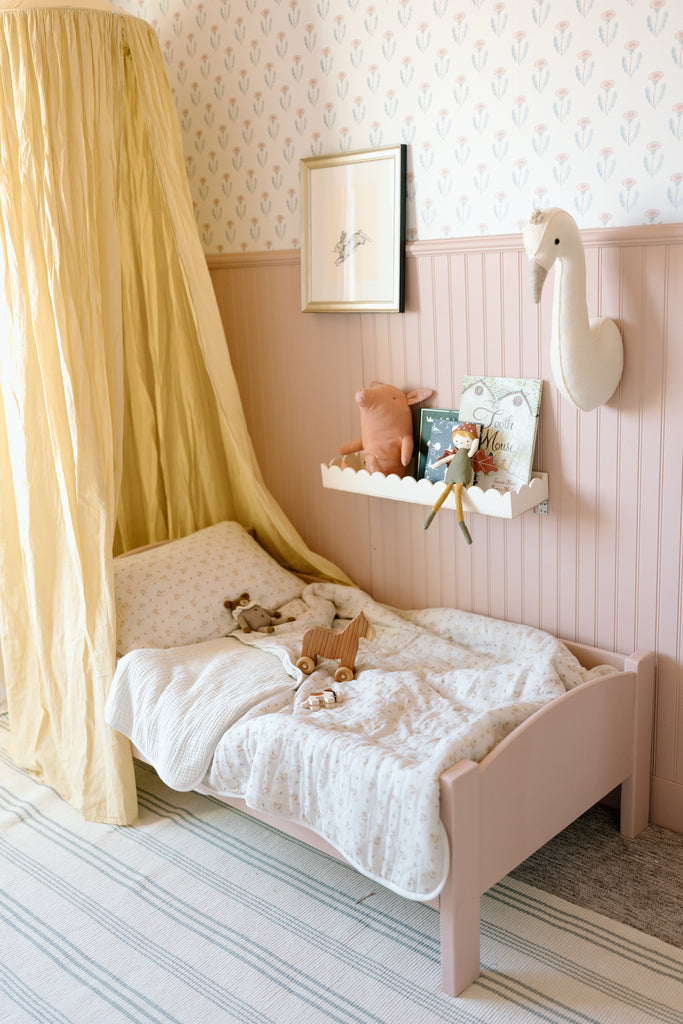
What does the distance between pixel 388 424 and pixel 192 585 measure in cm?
73

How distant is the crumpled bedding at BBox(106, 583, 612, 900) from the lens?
1823 millimetres

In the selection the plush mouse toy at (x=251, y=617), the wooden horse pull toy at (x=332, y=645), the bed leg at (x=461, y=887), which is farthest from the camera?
the plush mouse toy at (x=251, y=617)

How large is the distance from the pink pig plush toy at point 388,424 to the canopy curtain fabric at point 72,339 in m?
0.48

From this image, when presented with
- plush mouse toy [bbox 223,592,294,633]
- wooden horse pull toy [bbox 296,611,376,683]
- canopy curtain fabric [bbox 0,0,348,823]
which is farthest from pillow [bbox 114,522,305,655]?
wooden horse pull toy [bbox 296,611,376,683]

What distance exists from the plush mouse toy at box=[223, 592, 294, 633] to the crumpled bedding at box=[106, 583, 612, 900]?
0.12 ft

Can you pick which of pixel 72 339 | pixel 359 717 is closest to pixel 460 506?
pixel 359 717

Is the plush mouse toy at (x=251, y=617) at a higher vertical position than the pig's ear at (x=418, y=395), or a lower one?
lower

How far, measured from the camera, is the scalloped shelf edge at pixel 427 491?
228cm

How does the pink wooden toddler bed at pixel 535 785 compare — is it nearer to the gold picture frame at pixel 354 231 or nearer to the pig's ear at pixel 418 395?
the pig's ear at pixel 418 395

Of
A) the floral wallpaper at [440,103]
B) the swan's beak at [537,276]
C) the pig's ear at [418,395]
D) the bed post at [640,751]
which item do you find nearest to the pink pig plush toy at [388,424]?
the pig's ear at [418,395]

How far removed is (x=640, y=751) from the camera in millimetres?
2283

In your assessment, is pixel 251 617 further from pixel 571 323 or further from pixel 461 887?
pixel 571 323

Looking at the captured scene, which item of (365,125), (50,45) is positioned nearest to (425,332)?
(365,125)

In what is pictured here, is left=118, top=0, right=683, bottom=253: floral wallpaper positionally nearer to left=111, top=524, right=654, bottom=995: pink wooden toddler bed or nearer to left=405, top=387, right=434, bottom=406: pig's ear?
left=405, top=387, right=434, bottom=406: pig's ear
